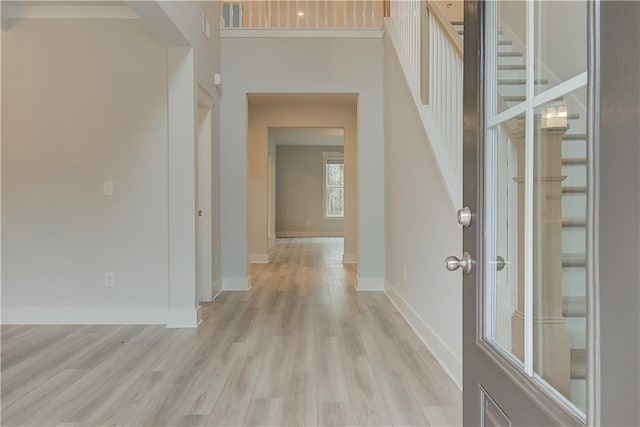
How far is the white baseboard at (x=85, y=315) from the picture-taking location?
3.44m

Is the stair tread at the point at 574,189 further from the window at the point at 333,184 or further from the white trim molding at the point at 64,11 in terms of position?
the window at the point at 333,184

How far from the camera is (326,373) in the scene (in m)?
2.36

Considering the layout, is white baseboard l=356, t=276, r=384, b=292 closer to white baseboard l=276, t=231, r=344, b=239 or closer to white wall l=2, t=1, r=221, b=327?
white wall l=2, t=1, r=221, b=327

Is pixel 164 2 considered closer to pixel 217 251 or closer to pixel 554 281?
pixel 217 251

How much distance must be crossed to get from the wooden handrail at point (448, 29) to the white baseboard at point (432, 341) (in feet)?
5.39

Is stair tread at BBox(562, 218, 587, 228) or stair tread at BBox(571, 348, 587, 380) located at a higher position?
stair tread at BBox(562, 218, 587, 228)

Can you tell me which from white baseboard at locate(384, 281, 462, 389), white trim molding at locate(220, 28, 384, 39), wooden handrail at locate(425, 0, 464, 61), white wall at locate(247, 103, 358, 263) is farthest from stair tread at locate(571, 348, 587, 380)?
white wall at locate(247, 103, 358, 263)

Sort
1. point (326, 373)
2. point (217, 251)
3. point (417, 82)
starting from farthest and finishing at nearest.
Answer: point (217, 251)
point (417, 82)
point (326, 373)

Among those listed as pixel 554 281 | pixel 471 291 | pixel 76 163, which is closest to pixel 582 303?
pixel 554 281

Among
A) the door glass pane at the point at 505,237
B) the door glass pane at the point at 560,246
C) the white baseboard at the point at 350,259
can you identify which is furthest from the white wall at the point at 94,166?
the white baseboard at the point at 350,259

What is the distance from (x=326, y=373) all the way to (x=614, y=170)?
2104mm

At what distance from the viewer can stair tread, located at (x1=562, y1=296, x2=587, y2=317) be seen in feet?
2.14

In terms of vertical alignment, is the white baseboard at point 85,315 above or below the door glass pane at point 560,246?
below

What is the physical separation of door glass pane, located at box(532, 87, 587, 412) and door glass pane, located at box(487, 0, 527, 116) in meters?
0.12
